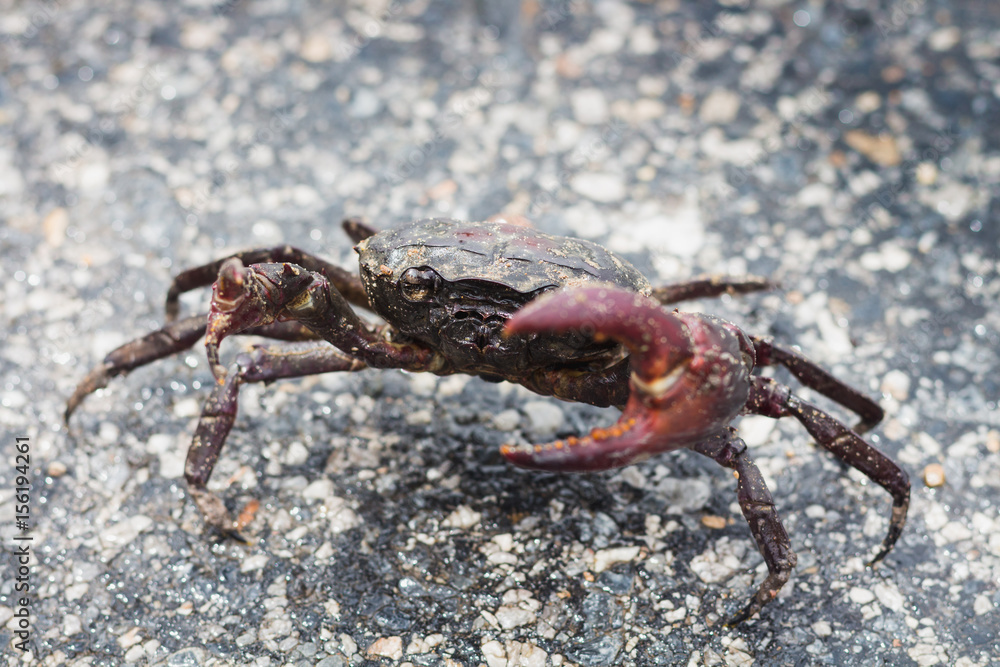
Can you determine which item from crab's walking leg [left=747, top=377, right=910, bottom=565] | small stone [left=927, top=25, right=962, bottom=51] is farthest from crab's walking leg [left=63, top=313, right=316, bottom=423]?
small stone [left=927, top=25, right=962, bottom=51]

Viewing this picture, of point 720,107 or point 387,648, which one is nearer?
point 387,648

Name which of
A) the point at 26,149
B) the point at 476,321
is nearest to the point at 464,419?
the point at 476,321

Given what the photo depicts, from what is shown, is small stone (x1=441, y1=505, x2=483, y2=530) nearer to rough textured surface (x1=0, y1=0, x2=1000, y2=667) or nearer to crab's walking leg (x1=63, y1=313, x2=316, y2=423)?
rough textured surface (x1=0, y1=0, x2=1000, y2=667)

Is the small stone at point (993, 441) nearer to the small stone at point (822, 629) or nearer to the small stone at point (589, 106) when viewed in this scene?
the small stone at point (822, 629)

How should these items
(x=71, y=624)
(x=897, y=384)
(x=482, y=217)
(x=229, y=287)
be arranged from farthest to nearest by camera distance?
(x=482, y=217) < (x=897, y=384) < (x=71, y=624) < (x=229, y=287)

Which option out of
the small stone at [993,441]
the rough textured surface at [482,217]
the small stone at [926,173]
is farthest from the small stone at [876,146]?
the small stone at [993,441]

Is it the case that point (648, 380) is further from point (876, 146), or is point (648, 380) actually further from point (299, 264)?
point (876, 146)

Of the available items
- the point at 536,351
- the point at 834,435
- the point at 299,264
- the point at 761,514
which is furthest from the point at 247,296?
the point at 834,435
